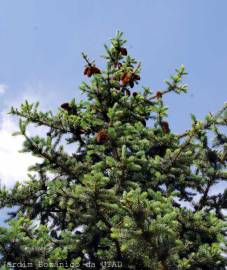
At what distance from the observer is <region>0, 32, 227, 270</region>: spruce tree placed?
6.83 metres

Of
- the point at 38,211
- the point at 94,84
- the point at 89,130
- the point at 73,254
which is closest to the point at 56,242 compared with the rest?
the point at 73,254

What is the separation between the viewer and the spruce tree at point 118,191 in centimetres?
683

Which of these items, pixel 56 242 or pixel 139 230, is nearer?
pixel 139 230

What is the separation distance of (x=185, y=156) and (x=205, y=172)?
1313mm

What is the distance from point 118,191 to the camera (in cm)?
901

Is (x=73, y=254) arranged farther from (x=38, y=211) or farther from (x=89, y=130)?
(x=89, y=130)

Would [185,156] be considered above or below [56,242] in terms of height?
above

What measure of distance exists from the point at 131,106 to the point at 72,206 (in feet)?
12.2

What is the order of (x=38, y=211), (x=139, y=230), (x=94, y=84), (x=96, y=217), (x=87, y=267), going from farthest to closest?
(x=94, y=84)
(x=38, y=211)
(x=87, y=267)
(x=96, y=217)
(x=139, y=230)

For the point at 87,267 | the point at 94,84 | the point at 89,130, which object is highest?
the point at 94,84

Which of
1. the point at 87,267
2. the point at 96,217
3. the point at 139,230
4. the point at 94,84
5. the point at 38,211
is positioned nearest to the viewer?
the point at 139,230

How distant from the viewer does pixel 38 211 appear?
1088cm

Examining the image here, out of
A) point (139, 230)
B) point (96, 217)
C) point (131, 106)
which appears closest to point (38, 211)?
point (96, 217)

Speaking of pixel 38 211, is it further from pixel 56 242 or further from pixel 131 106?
pixel 131 106
